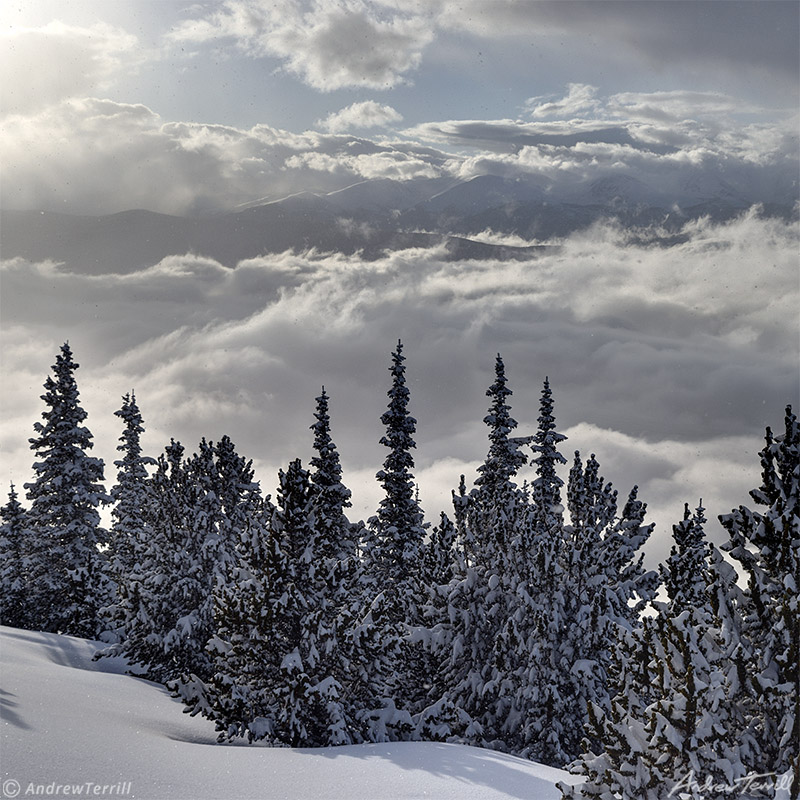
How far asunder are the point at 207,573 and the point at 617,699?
64.9 feet

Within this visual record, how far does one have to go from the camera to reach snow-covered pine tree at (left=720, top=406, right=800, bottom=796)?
9.34 meters

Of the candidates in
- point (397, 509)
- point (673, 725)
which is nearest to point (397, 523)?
point (397, 509)

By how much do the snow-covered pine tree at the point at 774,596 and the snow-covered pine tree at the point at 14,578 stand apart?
1350 inches

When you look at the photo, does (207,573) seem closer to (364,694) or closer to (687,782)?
(364,694)

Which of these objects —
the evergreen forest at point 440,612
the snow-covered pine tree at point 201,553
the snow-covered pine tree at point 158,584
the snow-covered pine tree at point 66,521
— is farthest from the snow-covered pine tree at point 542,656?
the snow-covered pine tree at point 66,521

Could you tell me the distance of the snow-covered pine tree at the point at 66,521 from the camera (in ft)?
114

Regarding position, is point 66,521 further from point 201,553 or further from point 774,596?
point 774,596

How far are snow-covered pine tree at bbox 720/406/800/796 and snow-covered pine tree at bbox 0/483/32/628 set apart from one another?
34297 millimetres

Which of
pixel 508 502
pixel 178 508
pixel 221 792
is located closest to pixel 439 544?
pixel 508 502

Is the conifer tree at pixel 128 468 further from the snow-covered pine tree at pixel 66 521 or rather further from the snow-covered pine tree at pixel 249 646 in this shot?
the snow-covered pine tree at pixel 249 646

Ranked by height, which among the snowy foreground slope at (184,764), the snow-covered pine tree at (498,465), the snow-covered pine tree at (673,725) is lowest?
the snowy foreground slope at (184,764)

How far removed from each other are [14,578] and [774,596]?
38.9 m

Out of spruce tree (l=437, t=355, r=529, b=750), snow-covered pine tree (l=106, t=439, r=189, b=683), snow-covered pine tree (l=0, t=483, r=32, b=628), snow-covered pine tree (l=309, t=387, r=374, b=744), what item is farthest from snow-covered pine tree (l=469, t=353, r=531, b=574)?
snow-covered pine tree (l=0, t=483, r=32, b=628)

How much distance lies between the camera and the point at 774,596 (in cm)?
988
